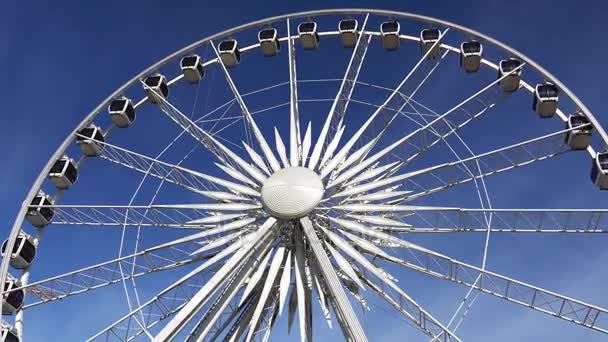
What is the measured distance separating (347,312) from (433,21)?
469 inches

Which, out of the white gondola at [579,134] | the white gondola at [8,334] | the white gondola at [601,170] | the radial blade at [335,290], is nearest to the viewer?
the radial blade at [335,290]

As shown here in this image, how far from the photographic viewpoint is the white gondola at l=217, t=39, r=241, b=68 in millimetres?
24703

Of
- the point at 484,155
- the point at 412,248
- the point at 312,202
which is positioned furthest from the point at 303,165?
the point at 484,155

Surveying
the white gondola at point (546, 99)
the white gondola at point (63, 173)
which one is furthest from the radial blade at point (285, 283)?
the white gondola at point (546, 99)

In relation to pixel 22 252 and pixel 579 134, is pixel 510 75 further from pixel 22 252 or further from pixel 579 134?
pixel 22 252

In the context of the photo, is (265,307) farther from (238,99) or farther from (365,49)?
(365,49)

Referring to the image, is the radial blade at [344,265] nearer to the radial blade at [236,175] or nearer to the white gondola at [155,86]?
the radial blade at [236,175]

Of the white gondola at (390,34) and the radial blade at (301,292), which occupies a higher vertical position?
the white gondola at (390,34)

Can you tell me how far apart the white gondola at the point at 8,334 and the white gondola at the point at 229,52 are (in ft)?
39.5

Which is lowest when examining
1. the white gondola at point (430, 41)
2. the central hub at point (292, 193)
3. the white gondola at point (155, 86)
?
the central hub at point (292, 193)

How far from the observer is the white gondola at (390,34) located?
958 inches

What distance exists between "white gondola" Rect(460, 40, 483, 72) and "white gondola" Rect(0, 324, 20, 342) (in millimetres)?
17581

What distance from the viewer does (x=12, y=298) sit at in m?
20.3

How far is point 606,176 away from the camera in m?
19.5
